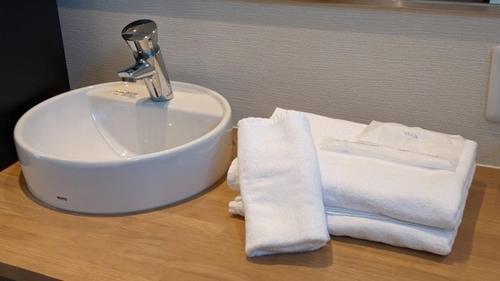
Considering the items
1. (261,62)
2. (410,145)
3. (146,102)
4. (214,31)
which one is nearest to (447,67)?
(410,145)

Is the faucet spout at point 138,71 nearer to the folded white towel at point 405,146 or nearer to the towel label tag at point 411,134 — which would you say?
the folded white towel at point 405,146

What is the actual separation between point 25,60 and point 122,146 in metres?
0.27

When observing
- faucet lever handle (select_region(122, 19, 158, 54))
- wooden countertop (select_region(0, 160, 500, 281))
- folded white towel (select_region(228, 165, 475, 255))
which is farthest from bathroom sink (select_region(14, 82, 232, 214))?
folded white towel (select_region(228, 165, 475, 255))

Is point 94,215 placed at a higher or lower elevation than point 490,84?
lower

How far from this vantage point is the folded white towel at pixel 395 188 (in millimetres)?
792

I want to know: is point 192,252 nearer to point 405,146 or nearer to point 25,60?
point 405,146

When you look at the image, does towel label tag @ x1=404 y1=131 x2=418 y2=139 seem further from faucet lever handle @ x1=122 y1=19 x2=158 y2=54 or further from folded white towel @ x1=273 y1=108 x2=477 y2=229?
faucet lever handle @ x1=122 y1=19 x2=158 y2=54

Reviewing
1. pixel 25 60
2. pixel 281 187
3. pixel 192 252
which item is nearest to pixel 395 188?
pixel 281 187

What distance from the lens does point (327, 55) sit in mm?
1092

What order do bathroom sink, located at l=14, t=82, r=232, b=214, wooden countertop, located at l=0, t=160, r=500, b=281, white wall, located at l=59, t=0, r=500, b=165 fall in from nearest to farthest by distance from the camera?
wooden countertop, located at l=0, t=160, r=500, b=281, bathroom sink, located at l=14, t=82, r=232, b=214, white wall, located at l=59, t=0, r=500, b=165

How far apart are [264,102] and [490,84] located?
17.5 inches

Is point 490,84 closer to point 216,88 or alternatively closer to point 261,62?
point 261,62

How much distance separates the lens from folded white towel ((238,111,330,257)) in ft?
2.63

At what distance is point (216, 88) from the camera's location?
122 cm
